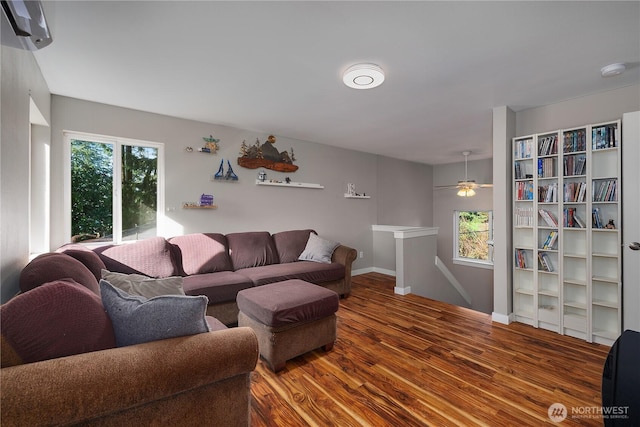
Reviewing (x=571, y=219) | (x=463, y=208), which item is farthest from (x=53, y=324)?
(x=463, y=208)

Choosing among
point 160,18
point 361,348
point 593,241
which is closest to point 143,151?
point 160,18

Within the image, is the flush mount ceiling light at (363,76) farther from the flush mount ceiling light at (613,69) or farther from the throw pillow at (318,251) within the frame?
the throw pillow at (318,251)

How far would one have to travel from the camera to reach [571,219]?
9.29 ft

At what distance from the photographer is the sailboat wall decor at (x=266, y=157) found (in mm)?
4117

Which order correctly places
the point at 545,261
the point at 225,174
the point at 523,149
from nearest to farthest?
the point at 545,261 < the point at 523,149 < the point at 225,174

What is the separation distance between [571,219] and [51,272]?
4.27 metres

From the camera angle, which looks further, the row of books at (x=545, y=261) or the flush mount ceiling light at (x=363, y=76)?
the row of books at (x=545, y=261)

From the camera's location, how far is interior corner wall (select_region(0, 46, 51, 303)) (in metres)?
1.50

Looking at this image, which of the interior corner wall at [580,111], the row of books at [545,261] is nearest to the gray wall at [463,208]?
the row of books at [545,261]

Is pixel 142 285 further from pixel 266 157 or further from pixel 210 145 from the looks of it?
pixel 266 157

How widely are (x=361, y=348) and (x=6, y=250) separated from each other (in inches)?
99.7

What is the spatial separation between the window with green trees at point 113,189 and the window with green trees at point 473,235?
654cm

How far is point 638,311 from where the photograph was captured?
2.34 meters

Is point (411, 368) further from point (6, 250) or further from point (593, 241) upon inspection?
point (6, 250)
